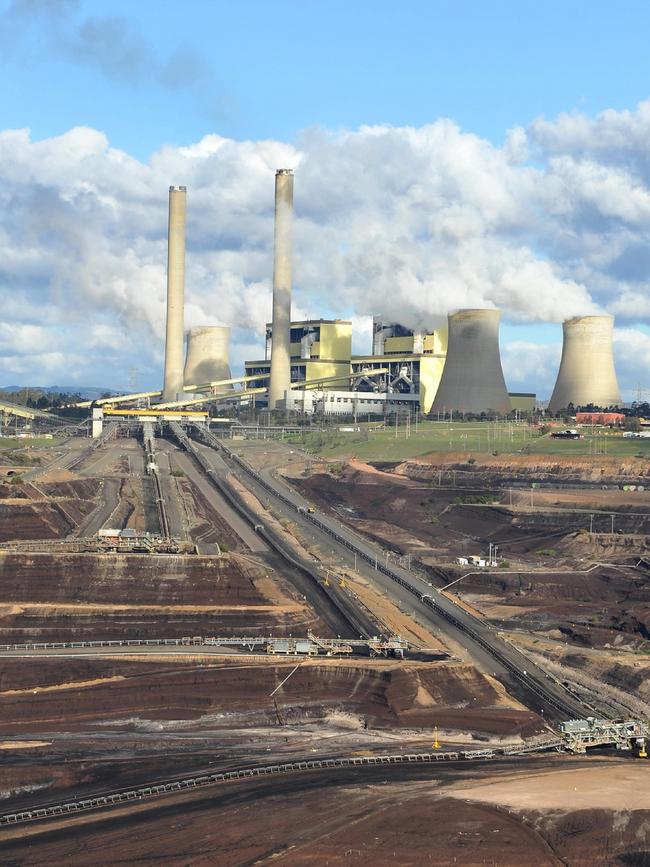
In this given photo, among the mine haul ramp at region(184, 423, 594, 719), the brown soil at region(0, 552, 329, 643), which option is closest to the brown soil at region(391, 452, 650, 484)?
the mine haul ramp at region(184, 423, 594, 719)

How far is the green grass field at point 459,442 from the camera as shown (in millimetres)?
155500

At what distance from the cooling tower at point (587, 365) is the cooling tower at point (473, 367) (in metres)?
7.75

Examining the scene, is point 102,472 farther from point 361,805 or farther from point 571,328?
point 361,805

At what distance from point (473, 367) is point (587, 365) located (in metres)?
13.5

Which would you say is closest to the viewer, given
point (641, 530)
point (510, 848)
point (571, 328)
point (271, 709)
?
point (510, 848)

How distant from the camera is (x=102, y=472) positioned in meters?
144

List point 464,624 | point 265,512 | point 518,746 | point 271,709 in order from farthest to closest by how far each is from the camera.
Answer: point 265,512 < point 464,624 < point 271,709 < point 518,746

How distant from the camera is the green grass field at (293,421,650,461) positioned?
510ft

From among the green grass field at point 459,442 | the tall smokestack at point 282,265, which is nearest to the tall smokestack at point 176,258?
the tall smokestack at point 282,265

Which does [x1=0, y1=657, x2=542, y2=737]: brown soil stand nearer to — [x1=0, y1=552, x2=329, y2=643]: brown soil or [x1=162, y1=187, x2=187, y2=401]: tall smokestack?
[x1=0, y1=552, x2=329, y2=643]: brown soil

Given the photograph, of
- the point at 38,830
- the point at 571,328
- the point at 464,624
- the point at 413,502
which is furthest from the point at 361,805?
the point at 571,328

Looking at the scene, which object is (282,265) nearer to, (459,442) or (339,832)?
(459,442)

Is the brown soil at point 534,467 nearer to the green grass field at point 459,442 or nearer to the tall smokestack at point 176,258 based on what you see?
the green grass field at point 459,442

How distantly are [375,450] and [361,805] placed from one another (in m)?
119
